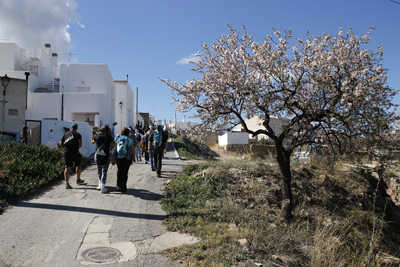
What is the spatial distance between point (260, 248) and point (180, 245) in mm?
1253

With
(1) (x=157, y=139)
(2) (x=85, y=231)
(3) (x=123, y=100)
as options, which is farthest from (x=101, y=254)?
(3) (x=123, y=100)

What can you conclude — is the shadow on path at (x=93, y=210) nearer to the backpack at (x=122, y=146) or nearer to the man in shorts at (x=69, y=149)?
the man in shorts at (x=69, y=149)

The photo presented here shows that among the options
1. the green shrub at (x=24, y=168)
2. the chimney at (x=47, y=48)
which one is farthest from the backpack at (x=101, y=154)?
the chimney at (x=47, y=48)

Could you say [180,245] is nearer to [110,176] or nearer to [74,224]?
[74,224]

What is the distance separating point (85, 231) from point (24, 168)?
13.5 ft

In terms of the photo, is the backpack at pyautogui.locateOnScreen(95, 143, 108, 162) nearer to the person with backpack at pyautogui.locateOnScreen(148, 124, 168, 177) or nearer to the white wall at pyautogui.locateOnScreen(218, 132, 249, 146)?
the person with backpack at pyautogui.locateOnScreen(148, 124, 168, 177)

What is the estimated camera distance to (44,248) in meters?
4.54

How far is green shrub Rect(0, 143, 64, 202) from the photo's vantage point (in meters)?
6.91

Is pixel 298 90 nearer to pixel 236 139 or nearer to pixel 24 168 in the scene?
pixel 24 168

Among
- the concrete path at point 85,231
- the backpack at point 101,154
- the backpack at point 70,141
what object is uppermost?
the backpack at point 70,141

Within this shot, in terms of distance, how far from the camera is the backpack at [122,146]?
7727 millimetres

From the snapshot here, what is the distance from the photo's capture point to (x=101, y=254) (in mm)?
4422

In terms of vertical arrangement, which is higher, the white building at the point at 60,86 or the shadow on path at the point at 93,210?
the white building at the point at 60,86

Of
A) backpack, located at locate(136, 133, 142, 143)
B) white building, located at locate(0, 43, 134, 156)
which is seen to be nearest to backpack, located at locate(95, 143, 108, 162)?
backpack, located at locate(136, 133, 142, 143)
